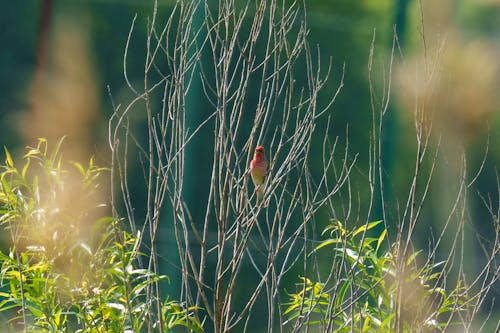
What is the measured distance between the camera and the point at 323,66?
18.1ft

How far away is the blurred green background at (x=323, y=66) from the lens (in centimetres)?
548

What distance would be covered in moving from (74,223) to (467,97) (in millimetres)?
2025

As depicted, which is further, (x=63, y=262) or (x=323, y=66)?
(x=323, y=66)

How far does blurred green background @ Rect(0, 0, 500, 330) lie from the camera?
5.48 metres

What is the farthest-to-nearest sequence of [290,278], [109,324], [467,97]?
[290,278] < [467,97] < [109,324]

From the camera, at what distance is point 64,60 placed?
5.84m

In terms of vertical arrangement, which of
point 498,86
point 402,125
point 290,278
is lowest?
point 290,278

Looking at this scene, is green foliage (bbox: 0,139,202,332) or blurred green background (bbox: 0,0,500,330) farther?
blurred green background (bbox: 0,0,500,330)

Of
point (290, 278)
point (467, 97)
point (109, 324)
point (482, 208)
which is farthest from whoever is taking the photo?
point (482, 208)

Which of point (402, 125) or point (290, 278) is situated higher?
point (402, 125)

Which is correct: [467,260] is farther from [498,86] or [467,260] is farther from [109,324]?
[109,324]

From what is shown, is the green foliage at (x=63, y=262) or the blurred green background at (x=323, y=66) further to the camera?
the blurred green background at (x=323, y=66)

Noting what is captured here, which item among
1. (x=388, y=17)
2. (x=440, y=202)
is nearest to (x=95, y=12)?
(x=388, y=17)

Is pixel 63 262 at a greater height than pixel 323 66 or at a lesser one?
lesser
